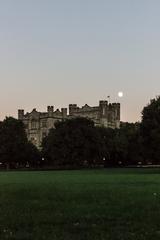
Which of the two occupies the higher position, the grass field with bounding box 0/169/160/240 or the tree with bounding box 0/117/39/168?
the tree with bounding box 0/117/39/168

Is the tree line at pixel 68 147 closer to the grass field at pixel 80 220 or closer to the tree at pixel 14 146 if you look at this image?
the tree at pixel 14 146

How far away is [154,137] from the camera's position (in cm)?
7806

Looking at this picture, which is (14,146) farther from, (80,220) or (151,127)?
(80,220)

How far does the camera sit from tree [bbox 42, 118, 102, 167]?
128000 millimetres

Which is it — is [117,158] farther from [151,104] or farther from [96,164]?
[151,104]

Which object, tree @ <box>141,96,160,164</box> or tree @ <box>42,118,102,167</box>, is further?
tree @ <box>42,118,102,167</box>

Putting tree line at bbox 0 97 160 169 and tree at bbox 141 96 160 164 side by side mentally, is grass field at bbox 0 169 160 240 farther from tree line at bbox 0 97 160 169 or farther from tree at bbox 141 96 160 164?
tree line at bbox 0 97 160 169

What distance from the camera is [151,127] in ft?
262

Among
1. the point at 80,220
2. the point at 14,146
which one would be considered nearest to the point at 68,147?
the point at 14,146

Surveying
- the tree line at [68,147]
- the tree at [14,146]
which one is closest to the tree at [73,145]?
the tree line at [68,147]

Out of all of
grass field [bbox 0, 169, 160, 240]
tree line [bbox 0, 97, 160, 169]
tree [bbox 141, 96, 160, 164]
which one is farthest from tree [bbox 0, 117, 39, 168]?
grass field [bbox 0, 169, 160, 240]

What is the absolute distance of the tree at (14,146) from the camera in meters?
136

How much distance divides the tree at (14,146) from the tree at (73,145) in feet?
19.9

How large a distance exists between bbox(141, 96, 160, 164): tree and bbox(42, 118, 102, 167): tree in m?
46.7
